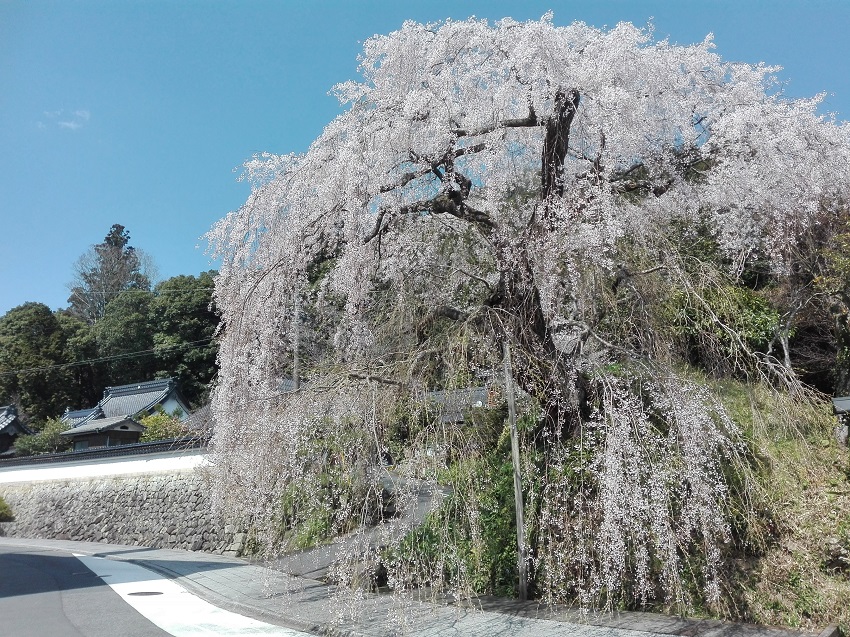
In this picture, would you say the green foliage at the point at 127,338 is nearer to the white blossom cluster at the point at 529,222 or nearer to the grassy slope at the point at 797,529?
the white blossom cluster at the point at 529,222

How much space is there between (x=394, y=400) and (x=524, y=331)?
1.73 metres

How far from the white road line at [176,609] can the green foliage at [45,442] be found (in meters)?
17.4

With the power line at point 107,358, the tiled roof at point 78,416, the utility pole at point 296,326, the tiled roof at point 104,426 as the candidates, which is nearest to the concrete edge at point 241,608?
the utility pole at point 296,326

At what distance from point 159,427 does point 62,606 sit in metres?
15.3

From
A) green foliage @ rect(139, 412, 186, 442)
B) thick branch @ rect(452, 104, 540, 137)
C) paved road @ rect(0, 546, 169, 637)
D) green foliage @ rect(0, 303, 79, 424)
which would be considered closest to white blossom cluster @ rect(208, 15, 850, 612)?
thick branch @ rect(452, 104, 540, 137)

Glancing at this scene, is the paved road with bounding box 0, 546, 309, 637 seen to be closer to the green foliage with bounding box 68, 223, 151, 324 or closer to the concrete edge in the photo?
the concrete edge

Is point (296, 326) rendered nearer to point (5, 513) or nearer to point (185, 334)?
point (5, 513)

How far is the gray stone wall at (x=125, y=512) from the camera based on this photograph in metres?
16.3

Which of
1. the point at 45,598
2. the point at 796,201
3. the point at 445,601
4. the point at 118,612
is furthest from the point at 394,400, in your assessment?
the point at 45,598

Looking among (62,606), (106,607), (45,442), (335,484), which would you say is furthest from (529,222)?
(45,442)

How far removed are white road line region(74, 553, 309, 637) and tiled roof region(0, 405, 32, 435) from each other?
2136 centimetres

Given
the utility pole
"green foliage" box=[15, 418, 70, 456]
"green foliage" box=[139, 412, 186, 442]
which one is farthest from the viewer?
"green foliage" box=[15, 418, 70, 456]

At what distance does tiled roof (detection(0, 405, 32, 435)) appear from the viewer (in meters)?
30.0

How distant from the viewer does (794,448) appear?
7.59 m
